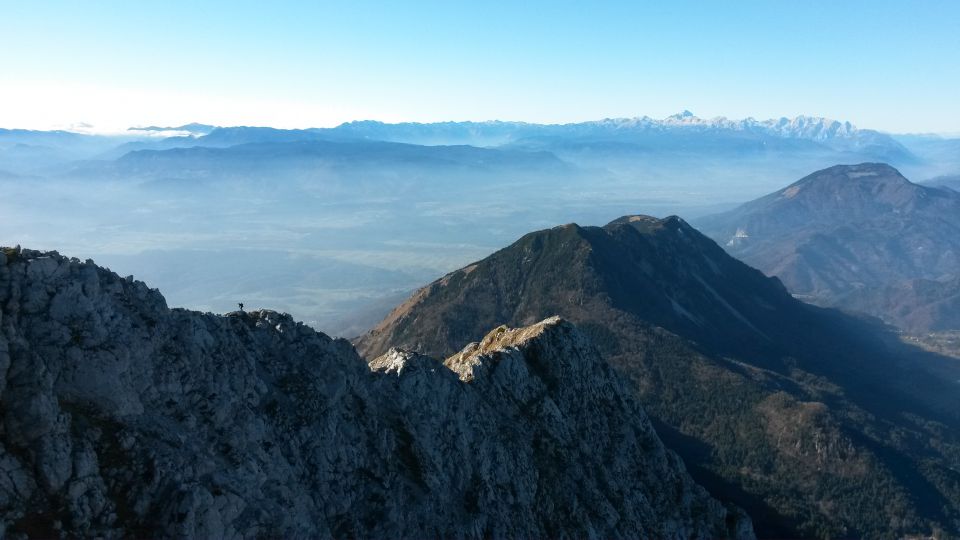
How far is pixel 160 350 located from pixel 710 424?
18655 cm

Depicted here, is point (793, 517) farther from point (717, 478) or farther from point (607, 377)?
point (607, 377)

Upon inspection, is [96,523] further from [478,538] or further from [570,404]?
[570,404]

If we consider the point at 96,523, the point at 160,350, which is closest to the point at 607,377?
the point at 160,350

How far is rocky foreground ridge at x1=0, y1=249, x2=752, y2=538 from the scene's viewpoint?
95.3 feet

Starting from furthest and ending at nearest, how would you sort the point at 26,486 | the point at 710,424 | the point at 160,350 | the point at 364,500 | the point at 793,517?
the point at 710,424, the point at 793,517, the point at 364,500, the point at 160,350, the point at 26,486

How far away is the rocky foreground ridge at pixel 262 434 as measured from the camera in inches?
1144

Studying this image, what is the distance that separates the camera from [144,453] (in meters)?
31.6

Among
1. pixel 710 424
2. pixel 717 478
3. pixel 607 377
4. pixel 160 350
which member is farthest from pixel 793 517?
pixel 160 350

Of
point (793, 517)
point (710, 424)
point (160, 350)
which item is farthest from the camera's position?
point (710, 424)

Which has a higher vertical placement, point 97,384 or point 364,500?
point 97,384

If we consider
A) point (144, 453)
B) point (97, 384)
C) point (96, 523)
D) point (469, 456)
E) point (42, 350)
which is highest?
point (42, 350)

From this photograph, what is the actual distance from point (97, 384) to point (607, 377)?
61640 millimetres

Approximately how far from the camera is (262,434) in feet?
128

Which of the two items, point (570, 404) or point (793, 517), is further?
point (793, 517)
